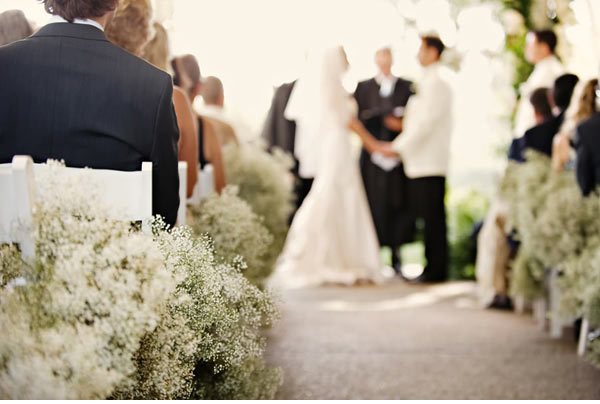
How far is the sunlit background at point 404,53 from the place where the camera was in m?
7.23

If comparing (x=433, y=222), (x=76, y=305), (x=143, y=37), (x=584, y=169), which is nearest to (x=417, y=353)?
(x=584, y=169)

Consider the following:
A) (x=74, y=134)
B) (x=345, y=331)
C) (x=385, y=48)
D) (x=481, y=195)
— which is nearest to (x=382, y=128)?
(x=385, y=48)

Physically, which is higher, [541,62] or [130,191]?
[541,62]

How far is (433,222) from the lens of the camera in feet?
26.2

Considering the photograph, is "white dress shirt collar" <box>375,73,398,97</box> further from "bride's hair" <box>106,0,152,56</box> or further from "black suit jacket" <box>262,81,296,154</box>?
"bride's hair" <box>106,0,152,56</box>

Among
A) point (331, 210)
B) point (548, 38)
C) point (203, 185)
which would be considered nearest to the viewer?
point (203, 185)

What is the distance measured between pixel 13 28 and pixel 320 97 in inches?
206

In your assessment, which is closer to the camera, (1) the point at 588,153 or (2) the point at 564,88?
(1) the point at 588,153

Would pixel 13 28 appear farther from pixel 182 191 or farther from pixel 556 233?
pixel 556 233

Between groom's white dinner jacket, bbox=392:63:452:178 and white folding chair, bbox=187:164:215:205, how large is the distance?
438cm

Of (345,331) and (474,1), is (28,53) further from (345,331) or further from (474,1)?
(474,1)

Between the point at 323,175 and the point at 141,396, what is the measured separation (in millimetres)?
5683

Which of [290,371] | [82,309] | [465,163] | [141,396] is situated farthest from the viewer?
[465,163]

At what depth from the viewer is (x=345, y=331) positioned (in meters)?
5.16
